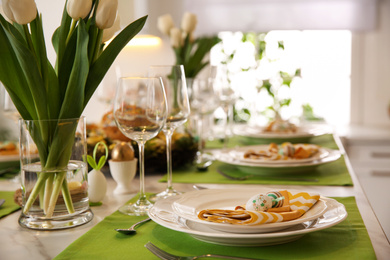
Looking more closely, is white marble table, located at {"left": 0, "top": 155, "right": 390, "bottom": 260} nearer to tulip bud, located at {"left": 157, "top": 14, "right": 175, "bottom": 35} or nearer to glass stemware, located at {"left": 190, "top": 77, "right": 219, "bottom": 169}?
glass stemware, located at {"left": 190, "top": 77, "right": 219, "bottom": 169}

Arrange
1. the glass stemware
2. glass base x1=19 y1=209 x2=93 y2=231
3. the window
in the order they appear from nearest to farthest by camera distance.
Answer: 1. glass base x1=19 y1=209 x2=93 y2=231
2. the glass stemware
3. the window

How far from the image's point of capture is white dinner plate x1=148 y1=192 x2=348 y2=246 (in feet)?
2.38

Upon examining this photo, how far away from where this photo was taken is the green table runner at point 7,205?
1.05 m

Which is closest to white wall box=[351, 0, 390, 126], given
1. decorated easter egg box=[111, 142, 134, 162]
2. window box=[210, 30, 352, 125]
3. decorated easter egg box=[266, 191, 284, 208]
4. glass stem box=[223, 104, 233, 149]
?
window box=[210, 30, 352, 125]

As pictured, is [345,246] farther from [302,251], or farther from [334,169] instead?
[334,169]

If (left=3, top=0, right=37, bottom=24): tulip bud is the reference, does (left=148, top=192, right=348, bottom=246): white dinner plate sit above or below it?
below

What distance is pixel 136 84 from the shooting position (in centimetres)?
95

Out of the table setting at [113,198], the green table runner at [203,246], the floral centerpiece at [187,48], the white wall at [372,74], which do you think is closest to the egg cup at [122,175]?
the table setting at [113,198]

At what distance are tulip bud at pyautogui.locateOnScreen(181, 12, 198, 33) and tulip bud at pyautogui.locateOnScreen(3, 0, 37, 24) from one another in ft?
4.46

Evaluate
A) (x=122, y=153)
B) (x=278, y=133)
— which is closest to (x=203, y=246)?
(x=122, y=153)

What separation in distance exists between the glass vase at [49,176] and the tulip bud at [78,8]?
7.6 inches

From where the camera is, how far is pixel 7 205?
3.63ft

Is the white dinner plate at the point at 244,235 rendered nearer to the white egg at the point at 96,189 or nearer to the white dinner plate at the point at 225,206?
the white dinner plate at the point at 225,206

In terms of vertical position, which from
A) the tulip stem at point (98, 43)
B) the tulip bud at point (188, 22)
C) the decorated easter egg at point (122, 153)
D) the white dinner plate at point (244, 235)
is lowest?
the white dinner plate at point (244, 235)
